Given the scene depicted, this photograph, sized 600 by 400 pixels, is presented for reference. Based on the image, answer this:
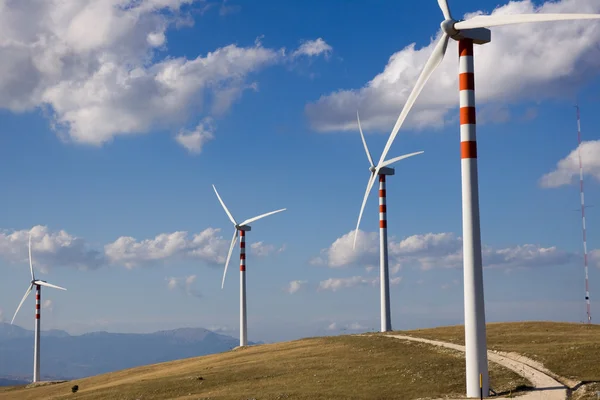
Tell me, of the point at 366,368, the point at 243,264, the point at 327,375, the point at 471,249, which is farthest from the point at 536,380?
the point at 243,264

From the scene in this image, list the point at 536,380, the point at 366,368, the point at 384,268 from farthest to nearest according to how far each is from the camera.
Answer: the point at 384,268
the point at 366,368
the point at 536,380

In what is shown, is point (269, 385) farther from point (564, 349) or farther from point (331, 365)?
point (564, 349)

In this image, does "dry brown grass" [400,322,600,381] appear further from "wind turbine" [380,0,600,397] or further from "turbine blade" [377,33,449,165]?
"turbine blade" [377,33,449,165]

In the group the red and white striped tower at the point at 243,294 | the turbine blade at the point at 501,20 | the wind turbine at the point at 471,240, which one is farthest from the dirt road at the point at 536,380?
the red and white striped tower at the point at 243,294

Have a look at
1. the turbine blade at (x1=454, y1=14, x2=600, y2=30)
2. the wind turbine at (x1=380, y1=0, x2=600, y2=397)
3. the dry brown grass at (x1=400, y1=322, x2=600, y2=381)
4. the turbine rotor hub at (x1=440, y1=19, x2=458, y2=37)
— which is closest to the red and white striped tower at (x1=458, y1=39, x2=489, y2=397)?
the wind turbine at (x1=380, y1=0, x2=600, y2=397)

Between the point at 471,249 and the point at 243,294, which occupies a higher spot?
the point at 471,249

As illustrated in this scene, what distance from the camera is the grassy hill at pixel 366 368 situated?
59.8 metres

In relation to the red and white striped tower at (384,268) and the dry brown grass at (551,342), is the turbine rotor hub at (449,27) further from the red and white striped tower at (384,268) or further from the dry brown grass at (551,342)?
the red and white striped tower at (384,268)

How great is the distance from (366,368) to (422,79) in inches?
Result: 1073

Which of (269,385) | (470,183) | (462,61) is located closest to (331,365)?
(269,385)

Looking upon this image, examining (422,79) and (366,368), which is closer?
(422,79)

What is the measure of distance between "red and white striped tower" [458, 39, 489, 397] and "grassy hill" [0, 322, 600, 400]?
315cm

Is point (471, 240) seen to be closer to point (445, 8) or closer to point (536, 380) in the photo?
point (536, 380)

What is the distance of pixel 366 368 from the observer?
69.8 meters
